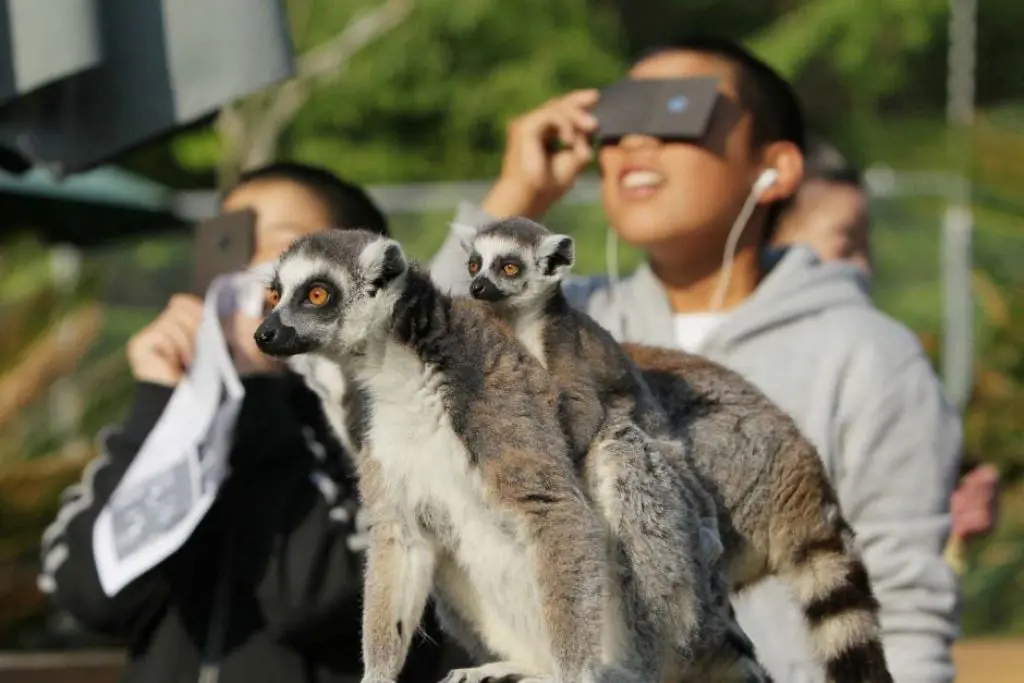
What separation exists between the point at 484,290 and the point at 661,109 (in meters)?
0.81

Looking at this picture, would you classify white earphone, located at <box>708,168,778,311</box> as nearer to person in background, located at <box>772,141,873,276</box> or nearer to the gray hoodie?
the gray hoodie

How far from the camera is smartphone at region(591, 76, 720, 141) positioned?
2.47 metres

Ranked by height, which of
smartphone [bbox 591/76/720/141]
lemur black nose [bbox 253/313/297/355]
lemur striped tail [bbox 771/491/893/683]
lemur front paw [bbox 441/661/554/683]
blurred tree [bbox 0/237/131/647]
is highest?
smartphone [bbox 591/76/720/141]

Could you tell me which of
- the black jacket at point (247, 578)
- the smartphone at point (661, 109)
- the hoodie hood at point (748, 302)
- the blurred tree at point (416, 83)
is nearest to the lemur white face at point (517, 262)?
the smartphone at point (661, 109)

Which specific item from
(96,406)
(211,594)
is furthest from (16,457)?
(211,594)

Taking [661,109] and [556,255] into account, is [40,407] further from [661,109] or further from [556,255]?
[556,255]

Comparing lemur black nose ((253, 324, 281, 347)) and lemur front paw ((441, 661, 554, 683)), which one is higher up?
lemur black nose ((253, 324, 281, 347))

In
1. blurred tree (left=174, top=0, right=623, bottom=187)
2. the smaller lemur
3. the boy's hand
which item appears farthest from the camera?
blurred tree (left=174, top=0, right=623, bottom=187)

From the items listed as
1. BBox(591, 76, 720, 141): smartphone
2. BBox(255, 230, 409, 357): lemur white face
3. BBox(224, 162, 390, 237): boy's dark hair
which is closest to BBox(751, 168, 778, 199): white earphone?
BBox(591, 76, 720, 141): smartphone

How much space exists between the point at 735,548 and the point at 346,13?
1230cm

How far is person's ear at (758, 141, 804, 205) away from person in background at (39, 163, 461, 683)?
A: 0.69 meters

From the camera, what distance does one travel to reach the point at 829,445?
2611 mm

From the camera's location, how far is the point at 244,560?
2.88 m

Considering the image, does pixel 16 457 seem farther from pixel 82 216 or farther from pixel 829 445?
pixel 829 445
